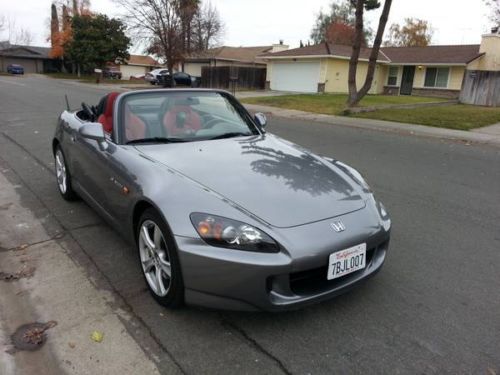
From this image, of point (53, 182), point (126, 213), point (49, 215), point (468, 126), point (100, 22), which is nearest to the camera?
point (126, 213)

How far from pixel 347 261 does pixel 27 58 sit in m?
78.5

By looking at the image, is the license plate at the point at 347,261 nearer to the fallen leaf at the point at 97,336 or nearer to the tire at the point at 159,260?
the tire at the point at 159,260

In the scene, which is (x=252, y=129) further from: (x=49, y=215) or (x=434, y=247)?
(x=49, y=215)

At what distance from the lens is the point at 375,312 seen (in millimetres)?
2846

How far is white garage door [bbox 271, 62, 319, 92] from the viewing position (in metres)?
30.1

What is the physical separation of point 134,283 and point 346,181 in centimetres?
178

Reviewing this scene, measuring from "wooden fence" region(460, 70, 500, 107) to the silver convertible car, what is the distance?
20621 mm

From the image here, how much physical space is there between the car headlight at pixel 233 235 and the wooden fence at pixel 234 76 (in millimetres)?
29133

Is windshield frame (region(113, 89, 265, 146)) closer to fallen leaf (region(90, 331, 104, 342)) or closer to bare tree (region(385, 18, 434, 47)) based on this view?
fallen leaf (region(90, 331, 104, 342))

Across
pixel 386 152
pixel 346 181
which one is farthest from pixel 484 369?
pixel 386 152

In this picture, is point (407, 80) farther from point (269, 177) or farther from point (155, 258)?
point (155, 258)

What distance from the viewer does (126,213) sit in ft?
10.5

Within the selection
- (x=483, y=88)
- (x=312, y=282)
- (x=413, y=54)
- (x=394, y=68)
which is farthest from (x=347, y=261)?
(x=413, y=54)

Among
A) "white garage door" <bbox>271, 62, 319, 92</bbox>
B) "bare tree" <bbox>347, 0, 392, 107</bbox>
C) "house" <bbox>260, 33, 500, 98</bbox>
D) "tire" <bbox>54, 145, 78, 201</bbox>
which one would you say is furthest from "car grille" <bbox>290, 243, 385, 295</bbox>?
"white garage door" <bbox>271, 62, 319, 92</bbox>
